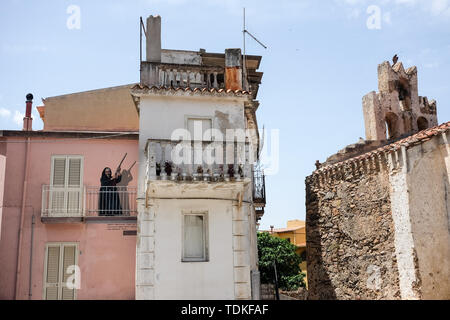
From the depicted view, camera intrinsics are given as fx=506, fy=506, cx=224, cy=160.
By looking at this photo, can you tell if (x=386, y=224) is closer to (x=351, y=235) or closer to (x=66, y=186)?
(x=351, y=235)

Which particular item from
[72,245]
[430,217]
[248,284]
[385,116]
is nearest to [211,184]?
[248,284]

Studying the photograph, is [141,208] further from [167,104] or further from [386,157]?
[386,157]

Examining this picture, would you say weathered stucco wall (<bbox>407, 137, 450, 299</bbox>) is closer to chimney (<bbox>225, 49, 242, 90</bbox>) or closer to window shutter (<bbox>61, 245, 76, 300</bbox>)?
chimney (<bbox>225, 49, 242, 90</bbox>)

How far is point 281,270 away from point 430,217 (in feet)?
64.9

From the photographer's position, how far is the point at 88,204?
15.2 metres

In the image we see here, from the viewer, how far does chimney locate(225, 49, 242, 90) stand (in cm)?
1538

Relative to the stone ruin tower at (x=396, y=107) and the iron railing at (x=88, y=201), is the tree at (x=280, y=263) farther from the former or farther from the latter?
the iron railing at (x=88, y=201)

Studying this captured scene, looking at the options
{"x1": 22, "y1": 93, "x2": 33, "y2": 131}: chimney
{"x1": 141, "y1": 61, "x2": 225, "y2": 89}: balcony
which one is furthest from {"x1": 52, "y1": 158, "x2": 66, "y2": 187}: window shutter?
{"x1": 141, "y1": 61, "x2": 225, "y2": 89}: balcony

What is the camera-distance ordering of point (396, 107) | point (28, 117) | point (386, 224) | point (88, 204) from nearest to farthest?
point (88, 204), point (28, 117), point (386, 224), point (396, 107)

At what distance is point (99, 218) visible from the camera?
14969 mm

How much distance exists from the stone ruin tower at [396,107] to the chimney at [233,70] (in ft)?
63.3

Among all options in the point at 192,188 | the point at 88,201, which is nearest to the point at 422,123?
the point at 192,188

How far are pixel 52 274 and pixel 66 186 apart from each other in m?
2.59

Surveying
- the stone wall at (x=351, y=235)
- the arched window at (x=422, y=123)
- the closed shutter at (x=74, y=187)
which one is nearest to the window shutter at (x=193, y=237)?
the closed shutter at (x=74, y=187)
